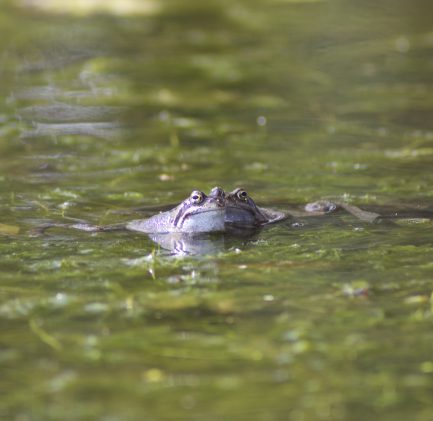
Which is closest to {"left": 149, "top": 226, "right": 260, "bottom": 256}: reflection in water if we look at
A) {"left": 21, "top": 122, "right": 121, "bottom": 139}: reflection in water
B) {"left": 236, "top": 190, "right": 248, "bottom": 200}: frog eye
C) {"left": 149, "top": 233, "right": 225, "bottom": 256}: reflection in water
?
{"left": 149, "top": 233, "right": 225, "bottom": 256}: reflection in water

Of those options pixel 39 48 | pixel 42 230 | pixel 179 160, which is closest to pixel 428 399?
pixel 42 230

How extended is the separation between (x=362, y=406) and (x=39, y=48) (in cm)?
1285

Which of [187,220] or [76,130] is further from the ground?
[76,130]

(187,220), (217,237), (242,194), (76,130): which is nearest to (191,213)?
(187,220)

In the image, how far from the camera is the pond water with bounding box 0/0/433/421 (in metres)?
4.84

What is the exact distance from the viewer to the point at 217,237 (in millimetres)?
7859

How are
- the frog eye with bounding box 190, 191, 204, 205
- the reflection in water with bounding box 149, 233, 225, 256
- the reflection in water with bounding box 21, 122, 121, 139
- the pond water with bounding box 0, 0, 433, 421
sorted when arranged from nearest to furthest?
the pond water with bounding box 0, 0, 433, 421 → the reflection in water with bounding box 149, 233, 225, 256 → the frog eye with bounding box 190, 191, 204, 205 → the reflection in water with bounding box 21, 122, 121, 139

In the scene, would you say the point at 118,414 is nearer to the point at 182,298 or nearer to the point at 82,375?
the point at 82,375

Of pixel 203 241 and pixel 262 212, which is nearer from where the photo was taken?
pixel 203 241

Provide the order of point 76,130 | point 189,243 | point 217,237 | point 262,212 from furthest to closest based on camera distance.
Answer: point 76,130 → point 262,212 → point 217,237 → point 189,243

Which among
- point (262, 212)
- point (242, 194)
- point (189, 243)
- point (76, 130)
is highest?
point (76, 130)

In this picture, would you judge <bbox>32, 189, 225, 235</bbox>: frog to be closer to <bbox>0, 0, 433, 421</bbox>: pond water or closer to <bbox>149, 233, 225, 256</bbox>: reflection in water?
<bbox>149, 233, 225, 256</bbox>: reflection in water

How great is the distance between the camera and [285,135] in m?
11.4

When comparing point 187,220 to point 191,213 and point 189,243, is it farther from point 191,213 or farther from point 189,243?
point 189,243
